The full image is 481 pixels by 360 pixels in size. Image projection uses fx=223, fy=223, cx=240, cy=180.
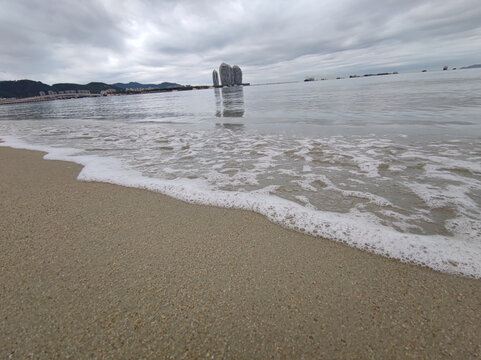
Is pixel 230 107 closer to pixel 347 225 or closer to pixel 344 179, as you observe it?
pixel 344 179

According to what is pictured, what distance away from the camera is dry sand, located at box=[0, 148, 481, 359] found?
148cm

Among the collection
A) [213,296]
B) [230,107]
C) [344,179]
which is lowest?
[230,107]

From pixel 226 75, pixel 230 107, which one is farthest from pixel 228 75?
pixel 230 107

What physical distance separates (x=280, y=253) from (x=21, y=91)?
8621 inches

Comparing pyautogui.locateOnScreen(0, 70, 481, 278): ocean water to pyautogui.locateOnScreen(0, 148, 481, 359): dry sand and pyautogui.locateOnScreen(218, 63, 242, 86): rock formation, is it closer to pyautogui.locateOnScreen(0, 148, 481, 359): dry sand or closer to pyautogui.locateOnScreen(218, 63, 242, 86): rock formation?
pyautogui.locateOnScreen(0, 148, 481, 359): dry sand

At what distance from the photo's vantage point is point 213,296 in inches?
72.6

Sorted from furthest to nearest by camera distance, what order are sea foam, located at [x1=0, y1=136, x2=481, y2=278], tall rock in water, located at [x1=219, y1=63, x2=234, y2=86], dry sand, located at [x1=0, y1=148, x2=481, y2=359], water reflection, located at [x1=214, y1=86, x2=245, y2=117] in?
tall rock in water, located at [x1=219, y1=63, x2=234, y2=86], water reflection, located at [x1=214, y1=86, x2=245, y2=117], sea foam, located at [x1=0, y1=136, x2=481, y2=278], dry sand, located at [x1=0, y1=148, x2=481, y2=359]

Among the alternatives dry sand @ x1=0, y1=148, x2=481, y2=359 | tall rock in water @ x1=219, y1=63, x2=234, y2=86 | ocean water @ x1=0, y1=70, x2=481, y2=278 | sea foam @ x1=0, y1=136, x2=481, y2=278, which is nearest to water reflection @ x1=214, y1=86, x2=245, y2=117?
ocean water @ x1=0, y1=70, x2=481, y2=278

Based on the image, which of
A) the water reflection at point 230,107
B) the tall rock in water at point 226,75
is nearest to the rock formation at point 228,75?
the tall rock in water at point 226,75

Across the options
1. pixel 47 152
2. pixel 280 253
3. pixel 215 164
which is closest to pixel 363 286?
pixel 280 253

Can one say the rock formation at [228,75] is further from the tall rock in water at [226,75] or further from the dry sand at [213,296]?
the dry sand at [213,296]

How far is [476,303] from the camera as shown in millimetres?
1742

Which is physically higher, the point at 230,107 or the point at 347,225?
the point at 347,225

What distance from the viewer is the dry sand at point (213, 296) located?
1482 millimetres
